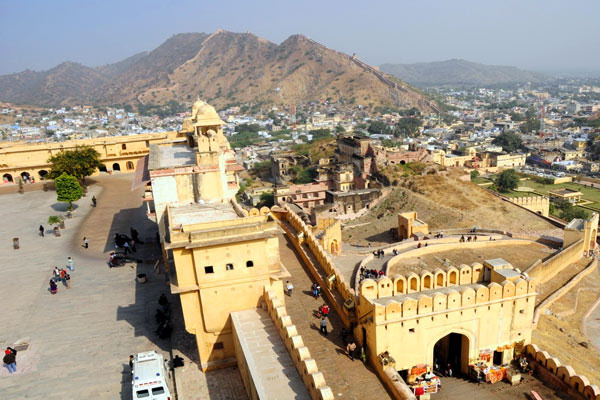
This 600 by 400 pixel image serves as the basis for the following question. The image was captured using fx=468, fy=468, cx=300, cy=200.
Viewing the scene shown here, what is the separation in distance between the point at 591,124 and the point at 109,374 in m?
146

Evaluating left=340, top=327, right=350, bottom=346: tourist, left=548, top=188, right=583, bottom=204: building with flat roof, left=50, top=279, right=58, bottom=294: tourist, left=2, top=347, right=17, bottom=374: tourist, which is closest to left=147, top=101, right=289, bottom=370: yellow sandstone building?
left=340, top=327, right=350, bottom=346: tourist

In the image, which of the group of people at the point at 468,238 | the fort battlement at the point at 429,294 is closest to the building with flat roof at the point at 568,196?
the group of people at the point at 468,238

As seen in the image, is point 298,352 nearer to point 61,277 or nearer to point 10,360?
point 10,360

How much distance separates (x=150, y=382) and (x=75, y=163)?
27727 mm

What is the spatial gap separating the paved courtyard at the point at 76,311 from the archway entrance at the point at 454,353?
10.6 metres

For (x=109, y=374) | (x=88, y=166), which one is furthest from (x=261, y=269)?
(x=88, y=166)

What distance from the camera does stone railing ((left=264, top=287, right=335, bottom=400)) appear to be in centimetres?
1112

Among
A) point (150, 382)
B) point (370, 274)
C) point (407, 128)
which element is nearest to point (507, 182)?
point (370, 274)

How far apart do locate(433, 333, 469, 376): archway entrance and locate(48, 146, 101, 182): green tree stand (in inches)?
1163

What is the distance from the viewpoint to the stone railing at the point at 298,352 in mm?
11117

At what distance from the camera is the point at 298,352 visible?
40.2ft

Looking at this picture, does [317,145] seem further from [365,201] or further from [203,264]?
[203,264]

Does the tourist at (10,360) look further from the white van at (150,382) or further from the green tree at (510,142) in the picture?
the green tree at (510,142)

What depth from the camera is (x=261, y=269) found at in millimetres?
15109
